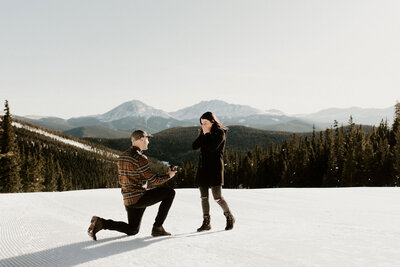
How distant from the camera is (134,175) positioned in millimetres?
5594

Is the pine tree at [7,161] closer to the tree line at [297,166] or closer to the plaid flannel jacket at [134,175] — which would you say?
the tree line at [297,166]

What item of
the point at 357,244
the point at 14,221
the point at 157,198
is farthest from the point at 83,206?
the point at 357,244

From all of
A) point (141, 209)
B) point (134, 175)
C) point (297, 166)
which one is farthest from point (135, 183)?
point (297, 166)

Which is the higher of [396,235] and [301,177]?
[396,235]

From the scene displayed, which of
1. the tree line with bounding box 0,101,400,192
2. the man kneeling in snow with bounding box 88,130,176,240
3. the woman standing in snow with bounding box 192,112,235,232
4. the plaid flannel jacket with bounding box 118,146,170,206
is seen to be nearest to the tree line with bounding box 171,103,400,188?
the tree line with bounding box 0,101,400,192

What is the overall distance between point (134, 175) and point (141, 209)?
2.45ft

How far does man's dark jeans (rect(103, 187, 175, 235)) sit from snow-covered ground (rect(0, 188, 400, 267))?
8.1 inches

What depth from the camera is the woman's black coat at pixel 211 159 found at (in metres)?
6.20

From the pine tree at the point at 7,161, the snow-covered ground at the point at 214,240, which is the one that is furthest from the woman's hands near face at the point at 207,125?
the pine tree at the point at 7,161

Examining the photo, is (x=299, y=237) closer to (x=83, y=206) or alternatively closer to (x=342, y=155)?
(x=83, y=206)

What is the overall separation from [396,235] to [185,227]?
4.28 m

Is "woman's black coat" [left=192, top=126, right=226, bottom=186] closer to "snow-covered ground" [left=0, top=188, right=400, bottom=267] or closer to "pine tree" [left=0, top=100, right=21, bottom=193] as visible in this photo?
"snow-covered ground" [left=0, top=188, right=400, bottom=267]

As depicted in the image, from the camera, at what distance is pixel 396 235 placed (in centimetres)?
600

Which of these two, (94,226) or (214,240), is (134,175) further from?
(214,240)
